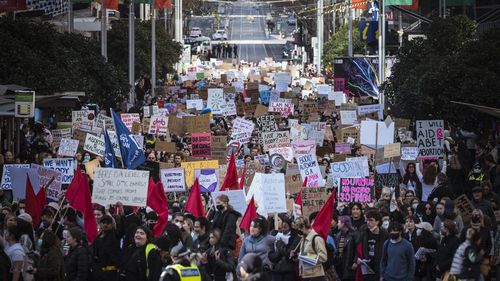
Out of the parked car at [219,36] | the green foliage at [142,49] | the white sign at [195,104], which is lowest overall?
the white sign at [195,104]

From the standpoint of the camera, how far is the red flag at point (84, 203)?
671 inches

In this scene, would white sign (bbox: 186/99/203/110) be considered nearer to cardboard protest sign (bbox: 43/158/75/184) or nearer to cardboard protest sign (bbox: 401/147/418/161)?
cardboard protest sign (bbox: 401/147/418/161)

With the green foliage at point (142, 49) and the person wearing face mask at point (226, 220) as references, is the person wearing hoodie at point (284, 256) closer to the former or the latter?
the person wearing face mask at point (226, 220)

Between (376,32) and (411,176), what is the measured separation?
44346mm

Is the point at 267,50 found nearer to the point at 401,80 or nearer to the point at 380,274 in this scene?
the point at 401,80

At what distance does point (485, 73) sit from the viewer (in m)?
32.0

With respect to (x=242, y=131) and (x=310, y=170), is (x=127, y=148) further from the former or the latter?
(x=242, y=131)

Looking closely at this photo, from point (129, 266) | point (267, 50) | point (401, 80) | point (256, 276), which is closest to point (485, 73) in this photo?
point (401, 80)

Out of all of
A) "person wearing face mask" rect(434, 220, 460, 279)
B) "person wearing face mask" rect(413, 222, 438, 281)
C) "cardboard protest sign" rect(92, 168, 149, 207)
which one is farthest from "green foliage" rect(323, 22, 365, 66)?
"person wearing face mask" rect(434, 220, 460, 279)

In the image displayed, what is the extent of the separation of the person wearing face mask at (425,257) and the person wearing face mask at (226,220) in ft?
6.84

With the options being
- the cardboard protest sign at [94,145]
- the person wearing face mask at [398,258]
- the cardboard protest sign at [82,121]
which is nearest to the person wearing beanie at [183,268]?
the person wearing face mask at [398,258]

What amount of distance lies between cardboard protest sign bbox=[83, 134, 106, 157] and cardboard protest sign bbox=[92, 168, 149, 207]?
303 inches

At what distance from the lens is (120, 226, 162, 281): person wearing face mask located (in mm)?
14508

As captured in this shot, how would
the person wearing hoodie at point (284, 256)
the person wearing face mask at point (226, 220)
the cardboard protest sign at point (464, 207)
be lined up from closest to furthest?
the person wearing hoodie at point (284, 256) < the person wearing face mask at point (226, 220) < the cardboard protest sign at point (464, 207)
